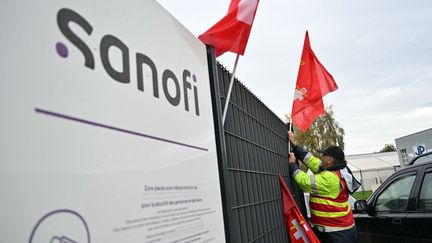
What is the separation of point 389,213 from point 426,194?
68 centimetres

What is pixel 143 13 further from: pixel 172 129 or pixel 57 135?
pixel 57 135

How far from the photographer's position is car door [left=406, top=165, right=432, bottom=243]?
355 cm

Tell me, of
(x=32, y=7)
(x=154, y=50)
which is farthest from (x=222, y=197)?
(x=32, y=7)

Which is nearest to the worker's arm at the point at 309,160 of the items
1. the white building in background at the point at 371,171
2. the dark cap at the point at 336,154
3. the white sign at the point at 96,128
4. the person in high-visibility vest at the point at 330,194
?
the person in high-visibility vest at the point at 330,194

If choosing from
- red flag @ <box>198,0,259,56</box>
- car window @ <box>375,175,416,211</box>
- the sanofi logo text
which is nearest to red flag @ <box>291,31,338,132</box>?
car window @ <box>375,175,416,211</box>

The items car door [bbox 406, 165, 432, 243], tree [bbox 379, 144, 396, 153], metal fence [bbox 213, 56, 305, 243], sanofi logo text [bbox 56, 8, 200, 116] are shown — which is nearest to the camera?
sanofi logo text [bbox 56, 8, 200, 116]

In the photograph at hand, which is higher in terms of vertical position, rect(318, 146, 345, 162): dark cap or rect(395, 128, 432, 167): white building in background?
rect(395, 128, 432, 167): white building in background

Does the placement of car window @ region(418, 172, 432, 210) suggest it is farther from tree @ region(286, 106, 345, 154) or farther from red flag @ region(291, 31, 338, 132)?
tree @ region(286, 106, 345, 154)

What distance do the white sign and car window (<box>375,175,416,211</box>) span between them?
10.8ft

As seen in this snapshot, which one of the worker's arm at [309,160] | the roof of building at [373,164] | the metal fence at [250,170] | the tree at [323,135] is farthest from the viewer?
the roof of building at [373,164]

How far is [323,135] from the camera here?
2609 cm

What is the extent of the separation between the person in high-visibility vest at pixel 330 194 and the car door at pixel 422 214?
66cm

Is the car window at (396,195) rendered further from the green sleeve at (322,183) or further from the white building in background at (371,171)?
the white building in background at (371,171)

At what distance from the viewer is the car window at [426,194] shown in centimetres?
370
